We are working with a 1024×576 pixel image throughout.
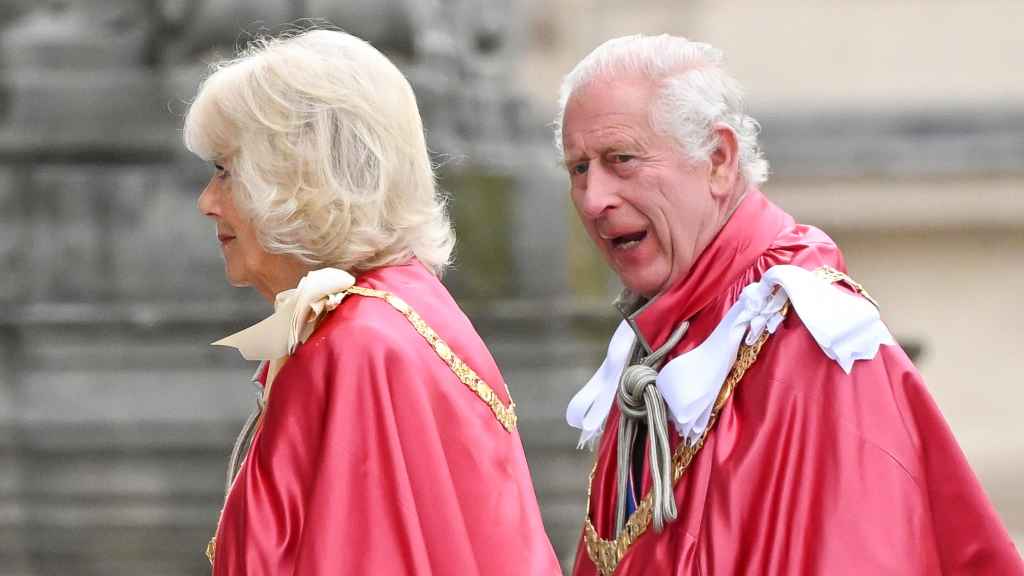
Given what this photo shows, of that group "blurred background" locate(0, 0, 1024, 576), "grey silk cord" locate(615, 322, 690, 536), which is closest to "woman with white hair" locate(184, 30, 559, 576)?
"grey silk cord" locate(615, 322, 690, 536)

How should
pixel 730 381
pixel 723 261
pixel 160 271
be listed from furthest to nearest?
pixel 160 271
pixel 723 261
pixel 730 381

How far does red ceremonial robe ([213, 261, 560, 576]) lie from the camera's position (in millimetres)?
3021

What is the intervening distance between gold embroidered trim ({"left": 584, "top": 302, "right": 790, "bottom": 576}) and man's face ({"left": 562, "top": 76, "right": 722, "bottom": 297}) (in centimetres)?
24

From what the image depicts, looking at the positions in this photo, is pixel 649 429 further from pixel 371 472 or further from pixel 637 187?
pixel 371 472

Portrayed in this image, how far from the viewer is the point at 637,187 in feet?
11.1

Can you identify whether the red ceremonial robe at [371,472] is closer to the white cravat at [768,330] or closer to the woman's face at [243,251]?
the woman's face at [243,251]

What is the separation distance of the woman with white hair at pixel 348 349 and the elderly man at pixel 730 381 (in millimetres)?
302

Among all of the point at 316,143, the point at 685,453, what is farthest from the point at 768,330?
the point at 316,143

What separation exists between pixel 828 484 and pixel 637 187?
64cm

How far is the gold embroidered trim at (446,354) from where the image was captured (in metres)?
3.16

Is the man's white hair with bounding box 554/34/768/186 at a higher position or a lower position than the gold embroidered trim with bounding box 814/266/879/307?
higher

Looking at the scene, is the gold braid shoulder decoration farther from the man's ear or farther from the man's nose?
the man's nose

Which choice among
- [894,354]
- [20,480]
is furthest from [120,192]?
[894,354]

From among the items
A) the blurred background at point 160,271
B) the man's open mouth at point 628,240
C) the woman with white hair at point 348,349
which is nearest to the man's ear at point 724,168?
the man's open mouth at point 628,240
